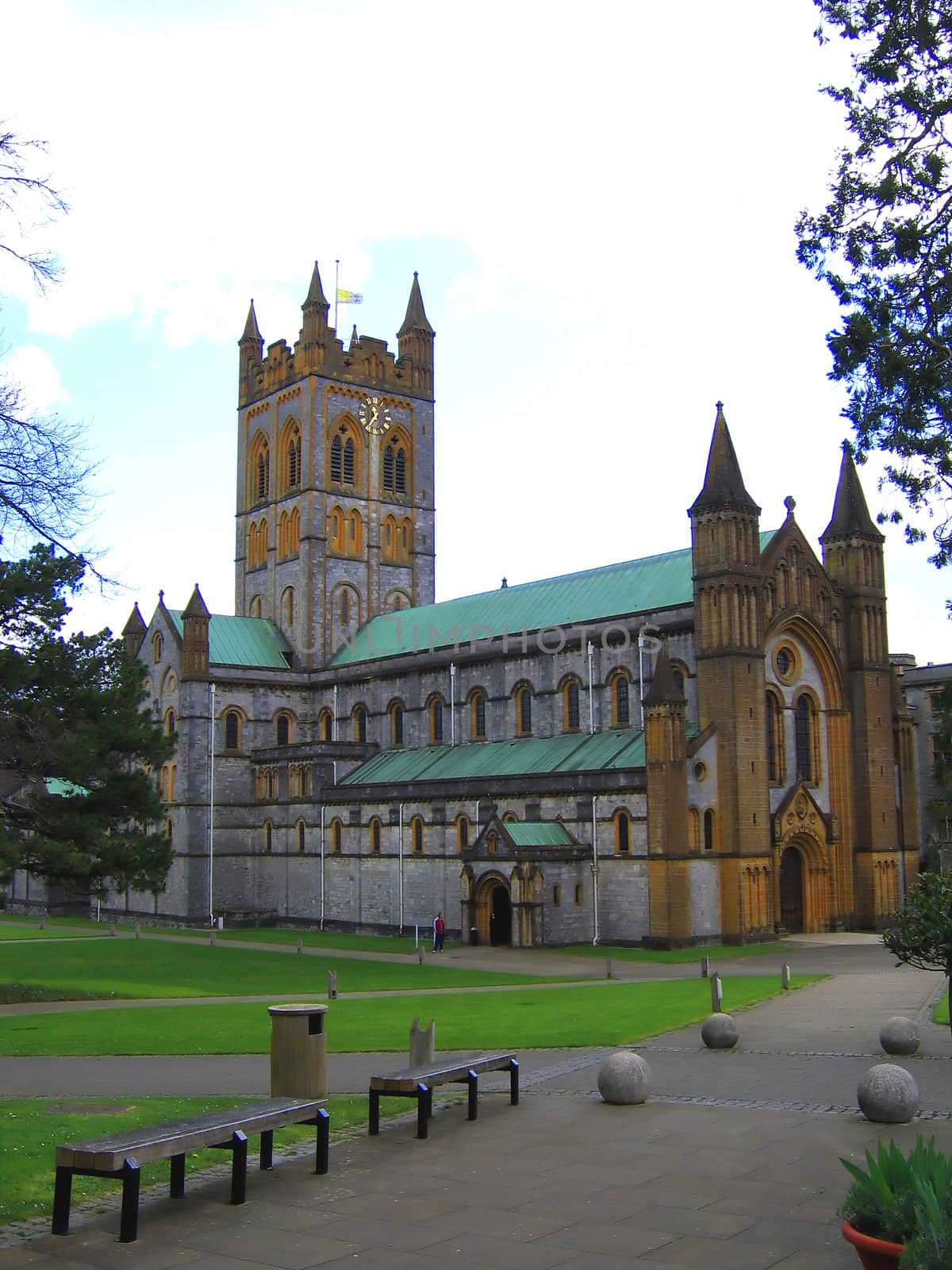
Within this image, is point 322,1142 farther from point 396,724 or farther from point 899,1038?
point 396,724

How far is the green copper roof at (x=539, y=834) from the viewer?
52375 mm

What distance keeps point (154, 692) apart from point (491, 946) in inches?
1233

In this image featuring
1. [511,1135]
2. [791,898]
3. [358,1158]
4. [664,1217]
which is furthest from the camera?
[791,898]

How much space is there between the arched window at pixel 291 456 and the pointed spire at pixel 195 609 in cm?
1070

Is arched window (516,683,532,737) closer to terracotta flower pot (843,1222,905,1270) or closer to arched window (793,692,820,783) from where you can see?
arched window (793,692,820,783)

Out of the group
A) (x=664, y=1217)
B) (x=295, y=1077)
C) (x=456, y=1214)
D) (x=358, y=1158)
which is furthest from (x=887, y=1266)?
(x=295, y=1077)

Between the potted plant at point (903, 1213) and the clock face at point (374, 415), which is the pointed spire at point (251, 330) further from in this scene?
the potted plant at point (903, 1213)

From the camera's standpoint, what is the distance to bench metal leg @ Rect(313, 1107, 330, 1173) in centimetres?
1321

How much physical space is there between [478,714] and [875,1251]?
55378 mm

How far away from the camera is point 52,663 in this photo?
35500mm

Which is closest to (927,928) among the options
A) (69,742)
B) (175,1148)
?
(175,1148)

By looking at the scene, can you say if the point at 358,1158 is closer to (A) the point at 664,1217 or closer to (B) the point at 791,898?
(A) the point at 664,1217

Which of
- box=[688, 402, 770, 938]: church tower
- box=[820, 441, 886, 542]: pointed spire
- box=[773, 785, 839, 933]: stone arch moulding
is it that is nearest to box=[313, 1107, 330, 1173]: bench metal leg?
box=[688, 402, 770, 938]: church tower

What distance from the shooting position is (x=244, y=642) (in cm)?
7612
